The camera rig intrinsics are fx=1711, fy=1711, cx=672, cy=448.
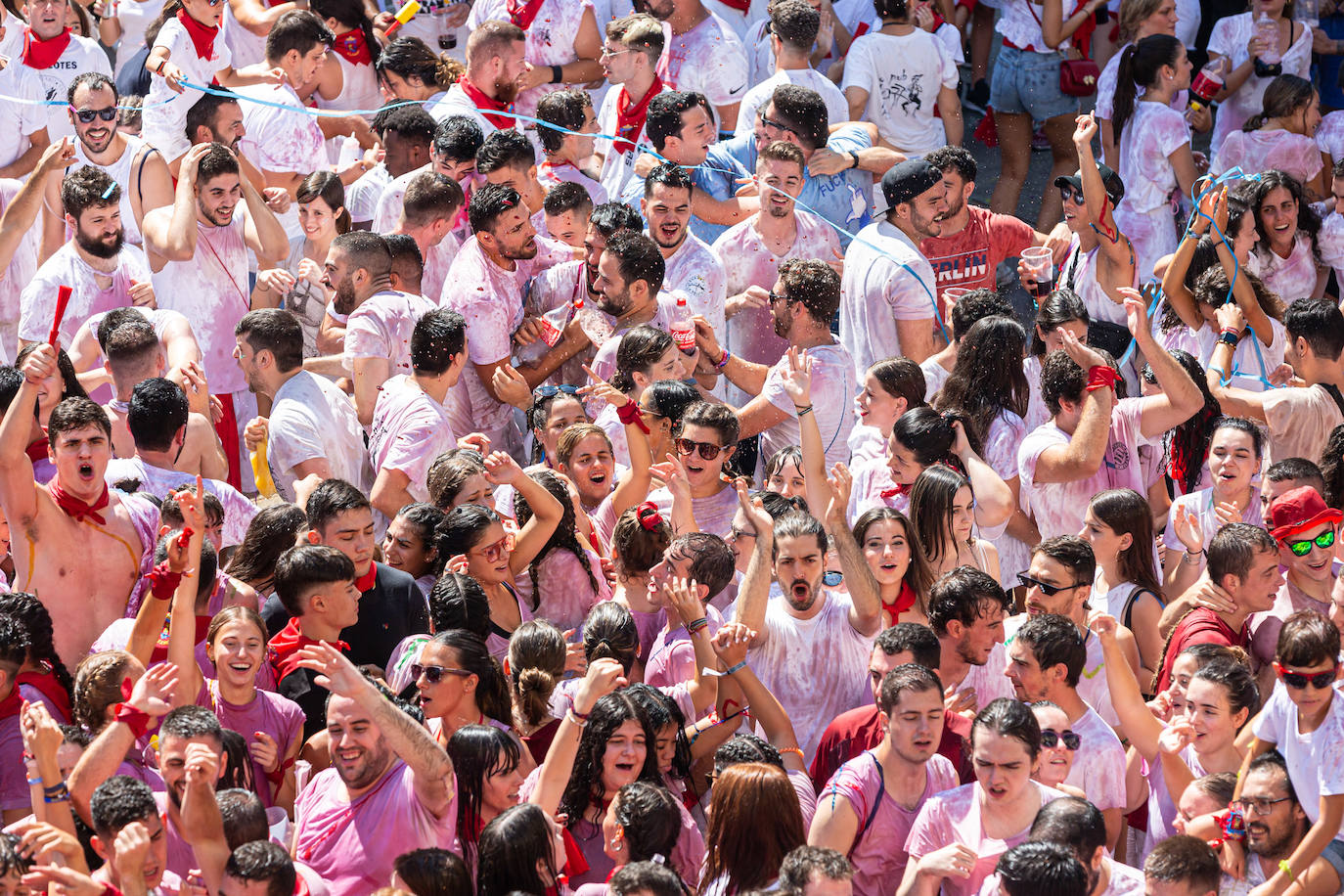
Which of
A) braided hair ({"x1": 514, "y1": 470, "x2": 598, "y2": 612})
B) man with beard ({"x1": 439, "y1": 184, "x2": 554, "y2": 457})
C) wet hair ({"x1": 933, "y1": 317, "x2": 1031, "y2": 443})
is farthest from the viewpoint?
man with beard ({"x1": 439, "y1": 184, "x2": 554, "y2": 457})

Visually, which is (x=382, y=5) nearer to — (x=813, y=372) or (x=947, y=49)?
(x=947, y=49)

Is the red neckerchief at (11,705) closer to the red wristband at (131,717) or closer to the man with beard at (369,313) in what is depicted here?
the red wristband at (131,717)

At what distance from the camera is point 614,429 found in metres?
6.65

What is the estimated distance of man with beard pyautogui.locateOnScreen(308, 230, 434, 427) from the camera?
673cm

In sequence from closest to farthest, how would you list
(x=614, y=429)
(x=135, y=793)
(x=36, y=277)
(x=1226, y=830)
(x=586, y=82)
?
(x=135, y=793) < (x=1226, y=830) < (x=614, y=429) < (x=36, y=277) < (x=586, y=82)

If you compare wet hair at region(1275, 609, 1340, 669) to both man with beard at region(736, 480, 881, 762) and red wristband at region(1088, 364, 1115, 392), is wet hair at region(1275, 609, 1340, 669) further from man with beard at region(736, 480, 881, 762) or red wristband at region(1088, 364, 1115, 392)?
red wristband at region(1088, 364, 1115, 392)

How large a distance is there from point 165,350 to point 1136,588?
3.75 m

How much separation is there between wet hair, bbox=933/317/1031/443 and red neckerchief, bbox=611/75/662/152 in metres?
2.51

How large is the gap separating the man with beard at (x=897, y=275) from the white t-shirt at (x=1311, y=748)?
2.75m

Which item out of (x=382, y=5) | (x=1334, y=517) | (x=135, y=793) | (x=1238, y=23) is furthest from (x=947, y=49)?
(x=135, y=793)

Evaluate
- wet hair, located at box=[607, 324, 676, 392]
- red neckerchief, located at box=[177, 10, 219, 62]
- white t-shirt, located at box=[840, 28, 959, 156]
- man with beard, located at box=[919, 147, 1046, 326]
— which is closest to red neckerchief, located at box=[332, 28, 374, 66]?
red neckerchief, located at box=[177, 10, 219, 62]

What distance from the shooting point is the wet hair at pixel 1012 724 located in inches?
180

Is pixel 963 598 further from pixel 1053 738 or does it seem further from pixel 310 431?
pixel 310 431

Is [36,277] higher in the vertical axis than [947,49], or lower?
lower
